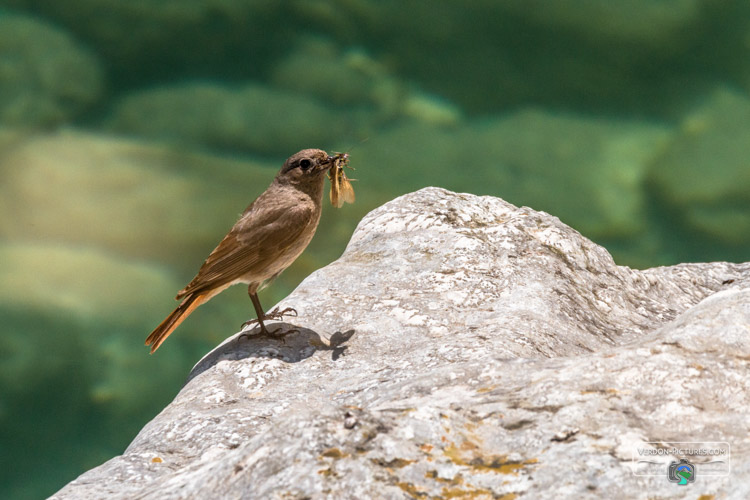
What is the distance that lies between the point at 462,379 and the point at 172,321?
Result: 3335 mm

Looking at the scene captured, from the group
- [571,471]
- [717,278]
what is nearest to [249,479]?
[571,471]

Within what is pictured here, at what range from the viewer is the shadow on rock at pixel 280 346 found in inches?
217

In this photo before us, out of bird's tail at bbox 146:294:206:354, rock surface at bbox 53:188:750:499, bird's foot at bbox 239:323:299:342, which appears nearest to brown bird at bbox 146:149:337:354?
bird's tail at bbox 146:294:206:354

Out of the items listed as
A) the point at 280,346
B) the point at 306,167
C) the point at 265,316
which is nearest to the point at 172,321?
the point at 265,316

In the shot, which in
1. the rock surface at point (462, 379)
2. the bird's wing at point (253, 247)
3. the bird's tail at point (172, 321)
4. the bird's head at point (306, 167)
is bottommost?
the rock surface at point (462, 379)

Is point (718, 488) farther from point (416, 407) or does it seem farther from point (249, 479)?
point (249, 479)

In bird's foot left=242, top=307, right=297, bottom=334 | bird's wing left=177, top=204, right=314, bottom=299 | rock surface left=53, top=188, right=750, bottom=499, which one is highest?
bird's wing left=177, top=204, right=314, bottom=299

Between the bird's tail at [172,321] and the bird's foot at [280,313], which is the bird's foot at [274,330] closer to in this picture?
the bird's foot at [280,313]

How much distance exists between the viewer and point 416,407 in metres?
3.08

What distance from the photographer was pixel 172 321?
622 cm

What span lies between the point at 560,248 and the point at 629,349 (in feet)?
10.4

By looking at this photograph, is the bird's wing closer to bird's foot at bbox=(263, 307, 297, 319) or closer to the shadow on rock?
bird's foot at bbox=(263, 307, 297, 319)

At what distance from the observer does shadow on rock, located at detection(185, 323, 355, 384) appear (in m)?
5.52

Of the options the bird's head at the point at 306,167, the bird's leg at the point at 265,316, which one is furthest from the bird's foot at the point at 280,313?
the bird's head at the point at 306,167
